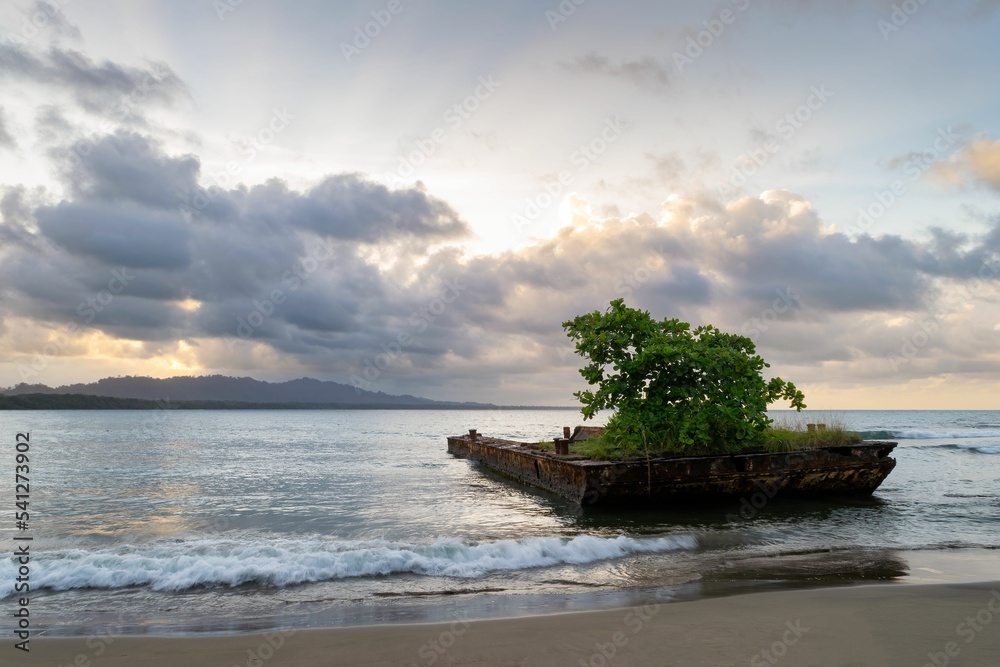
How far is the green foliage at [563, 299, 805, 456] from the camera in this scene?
17.3 metres

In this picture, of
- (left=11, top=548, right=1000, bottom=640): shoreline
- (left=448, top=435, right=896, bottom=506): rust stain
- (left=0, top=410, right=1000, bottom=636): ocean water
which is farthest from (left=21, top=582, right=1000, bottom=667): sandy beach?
(left=448, top=435, right=896, bottom=506): rust stain

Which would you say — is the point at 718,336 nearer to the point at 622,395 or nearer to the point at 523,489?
the point at 622,395

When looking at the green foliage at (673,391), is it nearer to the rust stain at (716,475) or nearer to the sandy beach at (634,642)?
the rust stain at (716,475)

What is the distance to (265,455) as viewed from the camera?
42438 millimetres

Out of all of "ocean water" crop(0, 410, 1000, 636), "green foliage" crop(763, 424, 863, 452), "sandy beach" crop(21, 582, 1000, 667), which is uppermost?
"green foliage" crop(763, 424, 863, 452)

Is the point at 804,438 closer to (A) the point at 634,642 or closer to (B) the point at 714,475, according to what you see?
(B) the point at 714,475

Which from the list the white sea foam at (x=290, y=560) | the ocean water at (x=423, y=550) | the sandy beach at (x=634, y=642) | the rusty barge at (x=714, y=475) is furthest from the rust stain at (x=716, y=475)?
the sandy beach at (x=634, y=642)

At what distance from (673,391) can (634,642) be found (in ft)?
39.7

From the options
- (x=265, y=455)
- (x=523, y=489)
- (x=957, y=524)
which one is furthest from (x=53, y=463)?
(x=957, y=524)

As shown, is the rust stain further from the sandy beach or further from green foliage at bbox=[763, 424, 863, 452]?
the sandy beach

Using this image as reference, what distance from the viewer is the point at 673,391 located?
17.6 metres

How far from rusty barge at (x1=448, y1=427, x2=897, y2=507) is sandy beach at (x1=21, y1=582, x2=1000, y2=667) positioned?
29.1ft

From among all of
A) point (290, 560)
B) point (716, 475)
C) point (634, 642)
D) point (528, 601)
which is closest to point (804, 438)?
point (716, 475)

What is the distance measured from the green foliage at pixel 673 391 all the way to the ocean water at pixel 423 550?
6.79 ft
